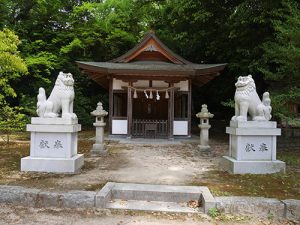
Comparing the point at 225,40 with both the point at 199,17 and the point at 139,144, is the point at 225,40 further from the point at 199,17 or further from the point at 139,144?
the point at 139,144

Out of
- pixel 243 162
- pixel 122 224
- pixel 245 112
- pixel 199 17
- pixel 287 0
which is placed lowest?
pixel 122 224

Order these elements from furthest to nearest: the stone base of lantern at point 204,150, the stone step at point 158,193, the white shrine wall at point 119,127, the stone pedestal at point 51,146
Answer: the white shrine wall at point 119,127 → the stone base of lantern at point 204,150 → the stone pedestal at point 51,146 → the stone step at point 158,193

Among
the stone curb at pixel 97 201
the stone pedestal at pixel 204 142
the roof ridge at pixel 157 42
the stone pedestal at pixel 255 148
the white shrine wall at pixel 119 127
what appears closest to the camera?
the stone curb at pixel 97 201

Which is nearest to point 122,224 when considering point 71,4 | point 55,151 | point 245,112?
point 55,151

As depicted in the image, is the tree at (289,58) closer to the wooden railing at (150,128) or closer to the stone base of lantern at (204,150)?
the stone base of lantern at (204,150)

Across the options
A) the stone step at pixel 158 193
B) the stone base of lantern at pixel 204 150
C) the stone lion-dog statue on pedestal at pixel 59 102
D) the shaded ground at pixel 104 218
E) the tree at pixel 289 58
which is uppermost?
the tree at pixel 289 58

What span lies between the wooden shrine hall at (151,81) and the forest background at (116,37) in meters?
2.51

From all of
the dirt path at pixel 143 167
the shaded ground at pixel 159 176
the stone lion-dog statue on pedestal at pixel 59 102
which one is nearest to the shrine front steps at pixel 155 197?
the shaded ground at pixel 159 176

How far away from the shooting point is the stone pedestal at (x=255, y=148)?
24.8 ft

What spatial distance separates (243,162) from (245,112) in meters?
1.31

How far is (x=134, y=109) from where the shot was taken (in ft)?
62.2

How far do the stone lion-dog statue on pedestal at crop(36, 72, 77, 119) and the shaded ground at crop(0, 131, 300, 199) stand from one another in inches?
60.4

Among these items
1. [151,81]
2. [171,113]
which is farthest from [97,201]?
[151,81]

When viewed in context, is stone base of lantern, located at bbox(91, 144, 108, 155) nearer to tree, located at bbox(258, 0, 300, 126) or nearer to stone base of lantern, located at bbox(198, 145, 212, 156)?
stone base of lantern, located at bbox(198, 145, 212, 156)
